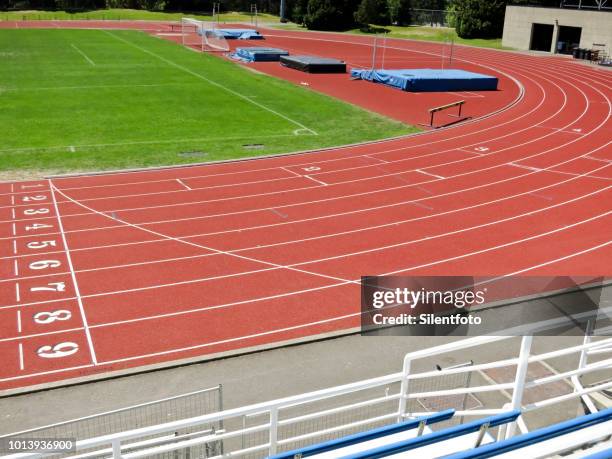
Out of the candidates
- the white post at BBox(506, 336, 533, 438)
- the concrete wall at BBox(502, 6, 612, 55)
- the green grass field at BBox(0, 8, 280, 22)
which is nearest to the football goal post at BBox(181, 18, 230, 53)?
the green grass field at BBox(0, 8, 280, 22)

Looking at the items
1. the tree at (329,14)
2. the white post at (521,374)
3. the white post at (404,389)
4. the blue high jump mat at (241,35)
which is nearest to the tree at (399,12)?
the tree at (329,14)

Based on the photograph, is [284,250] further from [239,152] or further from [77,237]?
[239,152]

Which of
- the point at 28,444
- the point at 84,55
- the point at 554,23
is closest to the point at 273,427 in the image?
the point at 28,444

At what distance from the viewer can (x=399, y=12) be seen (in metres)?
79.0

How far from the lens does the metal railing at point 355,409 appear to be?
498 centimetres

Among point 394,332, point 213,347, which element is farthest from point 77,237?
point 394,332

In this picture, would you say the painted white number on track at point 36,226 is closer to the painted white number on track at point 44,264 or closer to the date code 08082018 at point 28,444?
the painted white number on track at point 44,264

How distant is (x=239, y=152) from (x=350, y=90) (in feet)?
47.4

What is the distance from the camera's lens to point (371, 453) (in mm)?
4547

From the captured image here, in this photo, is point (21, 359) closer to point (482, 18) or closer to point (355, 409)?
point (355, 409)

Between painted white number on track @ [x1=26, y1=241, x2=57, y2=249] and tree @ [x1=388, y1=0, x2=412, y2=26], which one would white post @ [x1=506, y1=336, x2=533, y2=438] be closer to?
painted white number on track @ [x1=26, y1=241, x2=57, y2=249]

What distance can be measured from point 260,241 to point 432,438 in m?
10.4

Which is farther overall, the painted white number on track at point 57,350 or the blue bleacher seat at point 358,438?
the painted white number on track at point 57,350

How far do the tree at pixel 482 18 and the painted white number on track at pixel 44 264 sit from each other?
60.2m
